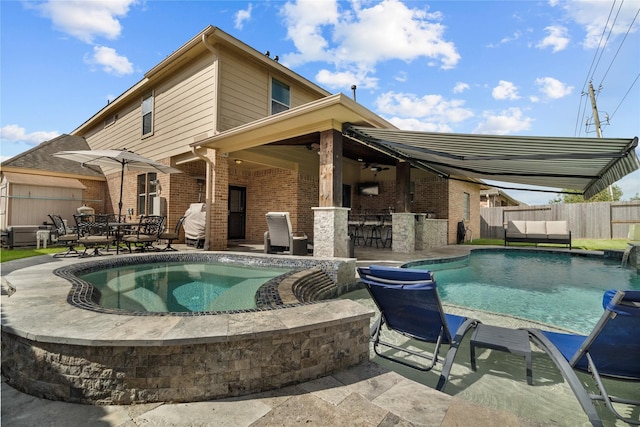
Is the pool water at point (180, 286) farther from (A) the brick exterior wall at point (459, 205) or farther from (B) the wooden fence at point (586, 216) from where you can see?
(B) the wooden fence at point (586, 216)

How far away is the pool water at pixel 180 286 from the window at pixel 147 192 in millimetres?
5555

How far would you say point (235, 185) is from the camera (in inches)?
465

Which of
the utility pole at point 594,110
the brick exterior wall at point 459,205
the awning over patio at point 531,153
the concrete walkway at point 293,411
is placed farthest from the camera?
the utility pole at point 594,110

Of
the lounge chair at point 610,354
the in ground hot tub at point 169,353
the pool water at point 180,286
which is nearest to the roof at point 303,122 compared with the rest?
the pool water at point 180,286

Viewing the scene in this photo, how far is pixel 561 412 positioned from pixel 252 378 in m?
2.16

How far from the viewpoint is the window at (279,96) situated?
33.6ft

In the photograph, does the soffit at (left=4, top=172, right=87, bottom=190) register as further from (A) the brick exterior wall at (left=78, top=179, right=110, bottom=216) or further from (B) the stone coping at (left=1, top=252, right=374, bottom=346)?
(B) the stone coping at (left=1, top=252, right=374, bottom=346)

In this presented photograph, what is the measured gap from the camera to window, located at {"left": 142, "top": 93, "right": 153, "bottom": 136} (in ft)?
36.4

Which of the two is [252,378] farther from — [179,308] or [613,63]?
[613,63]

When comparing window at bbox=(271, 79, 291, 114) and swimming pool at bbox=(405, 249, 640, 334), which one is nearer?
swimming pool at bbox=(405, 249, 640, 334)

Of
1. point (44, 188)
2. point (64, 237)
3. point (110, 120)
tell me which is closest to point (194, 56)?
point (64, 237)

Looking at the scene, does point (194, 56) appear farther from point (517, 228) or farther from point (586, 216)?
point (586, 216)

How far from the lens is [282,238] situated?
23.0ft

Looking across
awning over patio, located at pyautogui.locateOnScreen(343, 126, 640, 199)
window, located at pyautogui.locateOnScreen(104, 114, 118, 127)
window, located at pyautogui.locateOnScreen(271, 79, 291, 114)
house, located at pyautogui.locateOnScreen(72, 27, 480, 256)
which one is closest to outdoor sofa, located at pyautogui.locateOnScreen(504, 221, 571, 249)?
house, located at pyautogui.locateOnScreen(72, 27, 480, 256)
